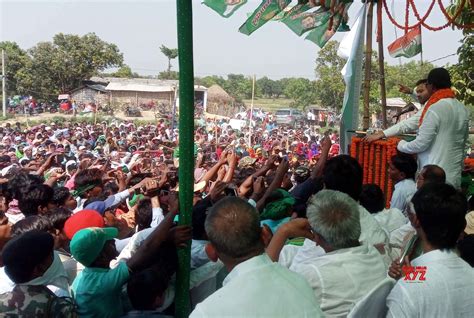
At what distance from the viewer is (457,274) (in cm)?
218

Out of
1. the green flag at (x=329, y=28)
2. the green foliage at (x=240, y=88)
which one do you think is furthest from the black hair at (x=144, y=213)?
the green foliage at (x=240, y=88)

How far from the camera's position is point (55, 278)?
2.96 m

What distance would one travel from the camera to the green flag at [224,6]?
6273 mm

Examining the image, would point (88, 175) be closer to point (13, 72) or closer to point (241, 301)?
point (241, 301)

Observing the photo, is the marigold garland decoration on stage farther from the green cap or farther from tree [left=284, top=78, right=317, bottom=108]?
tree [left=284, top=78, right=317, bottom=108]

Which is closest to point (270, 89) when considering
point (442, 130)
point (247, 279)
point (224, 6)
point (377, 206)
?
point (224, 6)

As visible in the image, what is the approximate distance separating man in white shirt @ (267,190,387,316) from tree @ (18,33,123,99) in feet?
159

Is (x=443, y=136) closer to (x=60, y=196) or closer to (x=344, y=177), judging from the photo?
(x=344, y=177)

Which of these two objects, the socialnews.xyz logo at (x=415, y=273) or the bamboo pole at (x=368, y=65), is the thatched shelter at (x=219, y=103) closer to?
the bamboo pole at (x=368, y=65)

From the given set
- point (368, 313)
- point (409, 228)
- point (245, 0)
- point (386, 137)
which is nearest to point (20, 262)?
point (368, 313)

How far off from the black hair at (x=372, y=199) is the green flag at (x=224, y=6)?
125 inches

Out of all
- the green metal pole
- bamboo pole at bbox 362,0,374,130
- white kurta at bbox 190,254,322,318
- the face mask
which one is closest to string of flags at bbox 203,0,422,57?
bamboo pole at bbox 362,0,374,130

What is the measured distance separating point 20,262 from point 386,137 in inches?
148

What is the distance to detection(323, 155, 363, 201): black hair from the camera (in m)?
3.23
